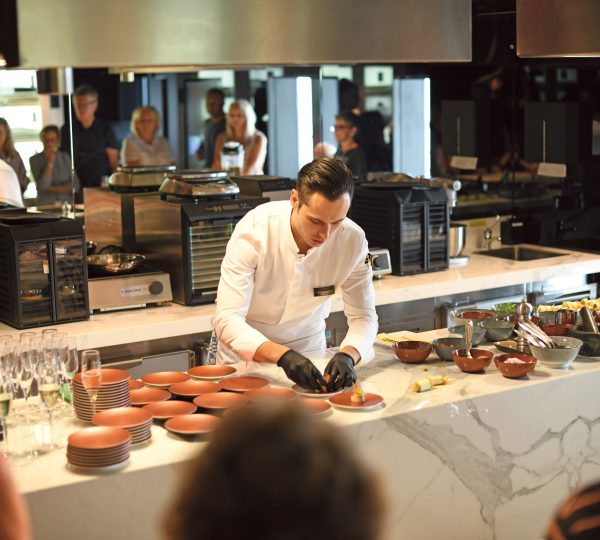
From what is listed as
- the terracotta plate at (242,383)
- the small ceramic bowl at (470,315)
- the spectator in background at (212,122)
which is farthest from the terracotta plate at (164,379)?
the spectator in background at (212,122)

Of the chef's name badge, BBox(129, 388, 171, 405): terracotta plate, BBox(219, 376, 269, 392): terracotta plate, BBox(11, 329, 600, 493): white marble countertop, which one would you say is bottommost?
BBox(11, 329, 600, 493): white marble countertop

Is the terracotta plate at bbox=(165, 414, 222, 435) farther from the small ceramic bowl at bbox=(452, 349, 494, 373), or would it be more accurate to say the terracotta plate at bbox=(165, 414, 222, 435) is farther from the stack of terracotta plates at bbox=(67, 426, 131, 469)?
the small ceramic bowl at bbox=(452, 349, 494, 373)

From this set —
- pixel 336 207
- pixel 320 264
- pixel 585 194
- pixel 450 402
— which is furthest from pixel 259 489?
pixel 585 194

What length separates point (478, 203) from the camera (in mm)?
6641

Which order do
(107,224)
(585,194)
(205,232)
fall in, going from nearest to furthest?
(205,232) < (107,224) < (585,194)

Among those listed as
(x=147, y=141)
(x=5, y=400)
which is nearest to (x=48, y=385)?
(x=5, y=400)

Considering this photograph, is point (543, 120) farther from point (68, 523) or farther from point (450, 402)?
point (68, 523)

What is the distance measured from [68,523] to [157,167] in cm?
332

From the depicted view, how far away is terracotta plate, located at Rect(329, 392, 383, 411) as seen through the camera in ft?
10.2

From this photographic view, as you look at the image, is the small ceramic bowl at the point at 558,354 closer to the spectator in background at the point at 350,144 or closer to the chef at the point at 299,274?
the chef at the point at 299,274

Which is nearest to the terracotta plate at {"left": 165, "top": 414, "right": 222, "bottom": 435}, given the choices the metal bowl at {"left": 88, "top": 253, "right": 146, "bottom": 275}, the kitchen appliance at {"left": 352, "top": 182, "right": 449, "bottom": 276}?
the metal bowl at {"left": 88, "top": 253, "right": 146, "bottom": 275}

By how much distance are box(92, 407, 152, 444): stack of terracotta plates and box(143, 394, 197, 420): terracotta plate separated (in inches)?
2.7

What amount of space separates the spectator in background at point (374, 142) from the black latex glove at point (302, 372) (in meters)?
3.59

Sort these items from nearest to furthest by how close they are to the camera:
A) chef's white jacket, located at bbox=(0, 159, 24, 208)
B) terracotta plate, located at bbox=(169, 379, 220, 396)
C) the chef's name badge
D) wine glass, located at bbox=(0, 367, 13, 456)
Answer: wine glass, located at bbox=(0, 367, 13, 456), terracotta plate, located at bbox=(169, 379, 220, 396), the chef's name badge, chef's white jacket, located at bbox=(0, 159, 24, 208)
